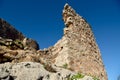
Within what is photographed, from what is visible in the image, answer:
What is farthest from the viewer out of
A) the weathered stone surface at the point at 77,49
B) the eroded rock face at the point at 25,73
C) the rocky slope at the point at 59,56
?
the weathered stone surface at the point at 77,49

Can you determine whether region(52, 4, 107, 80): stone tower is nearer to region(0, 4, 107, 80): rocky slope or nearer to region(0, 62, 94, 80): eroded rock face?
region(0, 4, 107, 80): rocky slope

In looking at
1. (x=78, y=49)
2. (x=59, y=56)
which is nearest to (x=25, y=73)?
(x=59, y=56)

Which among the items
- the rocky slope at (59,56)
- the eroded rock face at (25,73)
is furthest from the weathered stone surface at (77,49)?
the eroded rock face at (25,73)

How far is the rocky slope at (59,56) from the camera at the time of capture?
6.51 metres

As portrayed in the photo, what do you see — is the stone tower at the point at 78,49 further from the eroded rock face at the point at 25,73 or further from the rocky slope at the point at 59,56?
the eroded rock face at the point at 25,73

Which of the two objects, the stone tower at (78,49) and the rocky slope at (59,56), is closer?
the rocky slope at (59,56)

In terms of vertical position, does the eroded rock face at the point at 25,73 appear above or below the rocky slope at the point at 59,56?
below

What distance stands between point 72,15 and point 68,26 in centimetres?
97

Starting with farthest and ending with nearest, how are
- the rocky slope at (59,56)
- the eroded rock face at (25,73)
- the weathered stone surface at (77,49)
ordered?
1. the weathered stone surface at (77,49)
2. the rocky slope at (59,56)
3. the eroded rock face at (25,73)

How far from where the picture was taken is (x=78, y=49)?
12180mm

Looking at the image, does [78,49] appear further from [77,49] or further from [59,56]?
[59,56]

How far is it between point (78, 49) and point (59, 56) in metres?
1.14

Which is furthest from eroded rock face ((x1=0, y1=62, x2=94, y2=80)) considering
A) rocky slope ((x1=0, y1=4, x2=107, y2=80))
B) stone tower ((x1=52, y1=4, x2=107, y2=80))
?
stone tower ((x1=52, y1=4, x2=107, y2=80))

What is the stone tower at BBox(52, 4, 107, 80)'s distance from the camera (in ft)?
37.4
